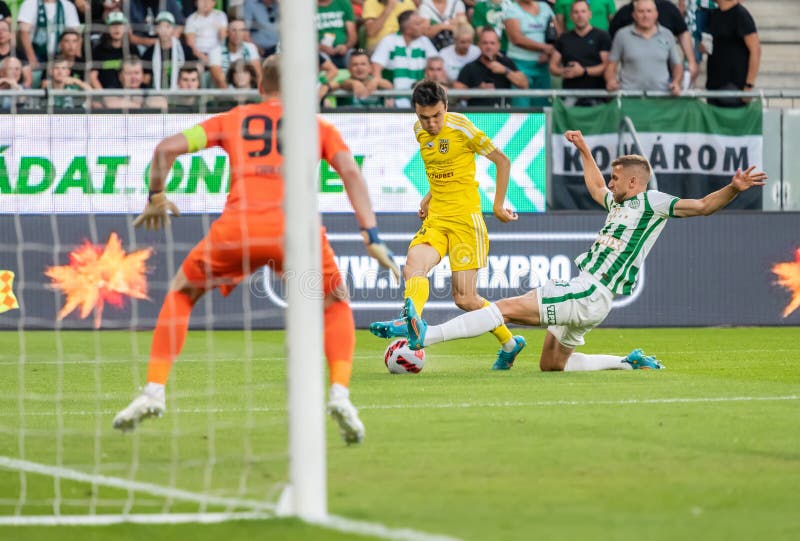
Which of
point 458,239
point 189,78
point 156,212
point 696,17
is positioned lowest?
point 458,239

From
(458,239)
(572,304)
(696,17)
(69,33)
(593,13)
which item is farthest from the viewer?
(696,17)

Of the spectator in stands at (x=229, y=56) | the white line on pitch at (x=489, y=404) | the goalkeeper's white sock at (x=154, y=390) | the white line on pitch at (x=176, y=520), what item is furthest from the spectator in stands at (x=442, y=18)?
the white line on pitch at (x=176, y=520)

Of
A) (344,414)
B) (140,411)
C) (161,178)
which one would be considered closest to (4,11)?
(161,178)

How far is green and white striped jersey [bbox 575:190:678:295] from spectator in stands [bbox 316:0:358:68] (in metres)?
6.81

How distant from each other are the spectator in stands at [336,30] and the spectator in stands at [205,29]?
1.65 m

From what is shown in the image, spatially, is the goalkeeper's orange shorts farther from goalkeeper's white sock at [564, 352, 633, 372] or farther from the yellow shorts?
goalkeeper's white sock at [564, 352, 633, 372]

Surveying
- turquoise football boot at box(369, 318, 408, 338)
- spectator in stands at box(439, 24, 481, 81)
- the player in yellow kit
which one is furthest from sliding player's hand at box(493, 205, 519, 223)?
spectator in stands at box(439, 24, 481, 81)

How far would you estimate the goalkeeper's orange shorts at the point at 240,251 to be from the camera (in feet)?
23.0

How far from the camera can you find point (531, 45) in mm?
17344

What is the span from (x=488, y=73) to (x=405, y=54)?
1015 mm

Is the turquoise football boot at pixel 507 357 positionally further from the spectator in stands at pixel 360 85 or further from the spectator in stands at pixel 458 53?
the spectator in stands at pixel 458 53

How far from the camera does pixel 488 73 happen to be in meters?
16.9

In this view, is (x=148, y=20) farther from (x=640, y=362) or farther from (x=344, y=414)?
(x=344, y=414)

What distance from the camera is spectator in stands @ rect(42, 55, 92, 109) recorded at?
1500 centimetres
